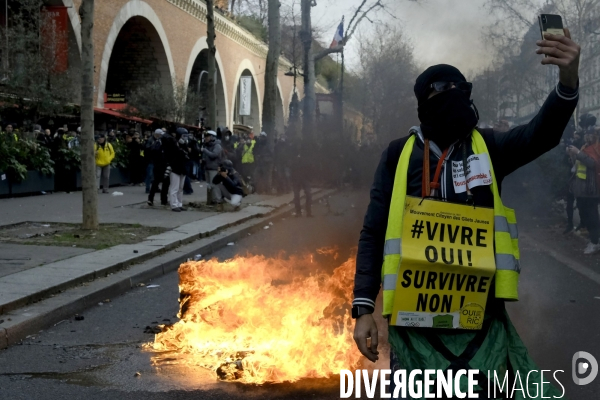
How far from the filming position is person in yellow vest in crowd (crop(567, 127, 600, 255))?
36.1 ft

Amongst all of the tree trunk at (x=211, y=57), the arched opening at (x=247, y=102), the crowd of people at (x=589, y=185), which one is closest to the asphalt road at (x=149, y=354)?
the crowd of people at (x=589, y=185)

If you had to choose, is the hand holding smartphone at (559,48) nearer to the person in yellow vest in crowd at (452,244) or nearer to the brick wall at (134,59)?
the person in yellow vest in crowd at (452,244)

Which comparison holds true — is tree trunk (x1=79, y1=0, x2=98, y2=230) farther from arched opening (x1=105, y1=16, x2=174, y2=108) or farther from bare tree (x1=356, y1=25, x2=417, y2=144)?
bare tree (x1=356, y1=25, x2=417, y2=144)

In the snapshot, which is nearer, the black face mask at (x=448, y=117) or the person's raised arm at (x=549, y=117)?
the person's raised arm at (x=549, y=117)

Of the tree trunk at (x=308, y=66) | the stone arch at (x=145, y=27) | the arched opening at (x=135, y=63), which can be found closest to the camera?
the stone arch at (x=145, y=27)

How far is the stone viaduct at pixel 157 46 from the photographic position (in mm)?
28516

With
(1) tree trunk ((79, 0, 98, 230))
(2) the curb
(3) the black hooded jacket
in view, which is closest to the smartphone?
(3) the black hooded jacket

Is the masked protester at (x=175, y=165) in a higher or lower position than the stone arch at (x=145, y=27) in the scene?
lower

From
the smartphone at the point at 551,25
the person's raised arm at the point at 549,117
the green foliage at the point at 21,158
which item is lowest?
the person's raised arm at the point at 549,117

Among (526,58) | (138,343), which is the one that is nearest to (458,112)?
(138,343)

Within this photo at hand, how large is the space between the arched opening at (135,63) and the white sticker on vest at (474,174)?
3224cm

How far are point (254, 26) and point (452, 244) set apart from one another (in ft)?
174

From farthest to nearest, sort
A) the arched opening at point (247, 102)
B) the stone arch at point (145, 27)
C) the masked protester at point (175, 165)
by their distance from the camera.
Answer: the arched opening at point (247, 102)
the stone arch at point (145, 27)
the masked protester at point (175, 165)

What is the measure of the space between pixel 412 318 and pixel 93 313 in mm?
5162
